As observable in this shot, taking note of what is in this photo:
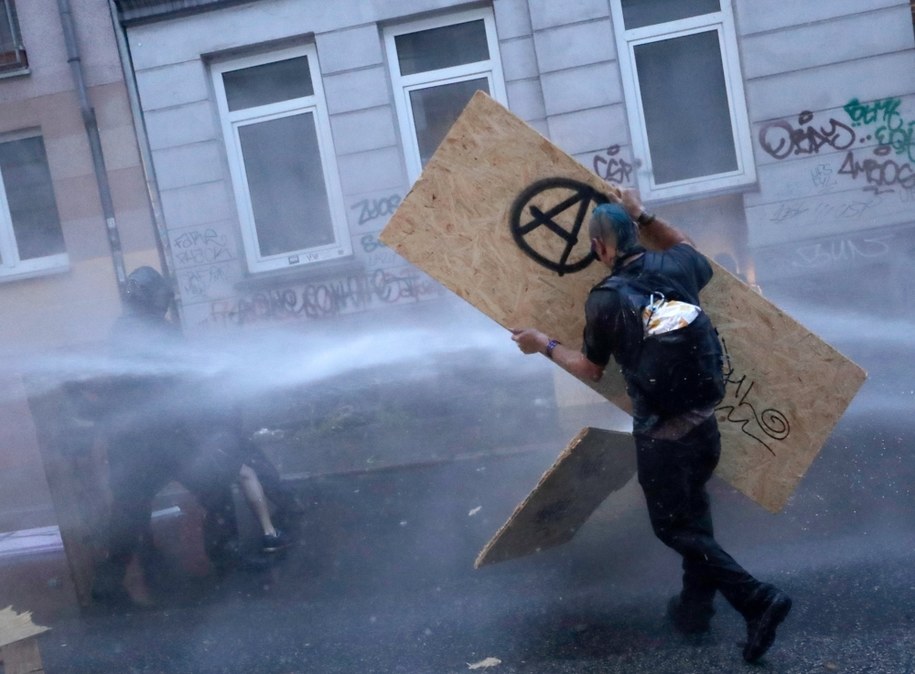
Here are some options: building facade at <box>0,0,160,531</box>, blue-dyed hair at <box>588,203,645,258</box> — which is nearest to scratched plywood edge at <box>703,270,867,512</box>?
blue-dyed hair at <box>588,203,645,258</box>

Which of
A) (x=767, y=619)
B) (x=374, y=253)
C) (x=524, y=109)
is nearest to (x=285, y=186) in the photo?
(x=374, y=253)

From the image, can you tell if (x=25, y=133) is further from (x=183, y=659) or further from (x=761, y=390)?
(x=761, y=390)

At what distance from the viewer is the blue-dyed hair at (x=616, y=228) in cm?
346

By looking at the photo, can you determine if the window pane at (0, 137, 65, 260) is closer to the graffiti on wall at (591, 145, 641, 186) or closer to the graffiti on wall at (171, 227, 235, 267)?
the graffiti on wall at (171, 227, 235, 267)

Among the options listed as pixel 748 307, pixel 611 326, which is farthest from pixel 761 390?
pixel 611 326

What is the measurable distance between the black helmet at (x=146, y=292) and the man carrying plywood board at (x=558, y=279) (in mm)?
2043

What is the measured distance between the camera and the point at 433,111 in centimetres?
918

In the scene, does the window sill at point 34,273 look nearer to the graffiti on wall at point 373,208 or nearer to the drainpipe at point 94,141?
the drainpipe at point 94,141

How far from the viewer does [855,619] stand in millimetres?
3803

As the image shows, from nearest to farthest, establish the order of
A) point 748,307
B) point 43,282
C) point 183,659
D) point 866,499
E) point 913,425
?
point 748,307, point 183,659, point 866,499, point 913,425, point 43,282

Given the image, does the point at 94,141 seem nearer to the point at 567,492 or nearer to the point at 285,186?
the point at 285,186

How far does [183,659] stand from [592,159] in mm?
5911

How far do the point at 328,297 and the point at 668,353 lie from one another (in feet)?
19.8

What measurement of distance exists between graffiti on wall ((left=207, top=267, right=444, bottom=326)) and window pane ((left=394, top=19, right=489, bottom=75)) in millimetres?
1988
